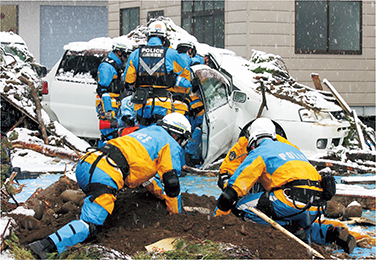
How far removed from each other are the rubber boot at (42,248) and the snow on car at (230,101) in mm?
4062

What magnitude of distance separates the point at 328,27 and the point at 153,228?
1219 cm

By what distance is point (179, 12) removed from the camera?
1600 cm

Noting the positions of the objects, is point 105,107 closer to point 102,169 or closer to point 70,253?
point 102,169

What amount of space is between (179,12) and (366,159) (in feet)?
29.3

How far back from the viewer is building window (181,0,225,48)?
15344mm

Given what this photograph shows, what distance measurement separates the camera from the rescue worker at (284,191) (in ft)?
15.0

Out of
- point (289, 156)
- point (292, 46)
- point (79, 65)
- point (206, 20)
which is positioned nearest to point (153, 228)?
point (289, 156)

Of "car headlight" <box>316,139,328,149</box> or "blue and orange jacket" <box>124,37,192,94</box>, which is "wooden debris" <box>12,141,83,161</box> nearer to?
"blue and orange jacket" <box>124,37,192,94</box>

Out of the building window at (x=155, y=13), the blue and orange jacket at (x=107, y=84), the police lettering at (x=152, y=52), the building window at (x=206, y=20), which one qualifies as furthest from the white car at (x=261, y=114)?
the building window at (x=155, y=13)

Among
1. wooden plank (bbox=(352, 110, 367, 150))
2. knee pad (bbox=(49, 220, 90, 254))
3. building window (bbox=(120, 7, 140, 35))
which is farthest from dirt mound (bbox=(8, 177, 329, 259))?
building window (bbox=(120, 7, 140, 35))

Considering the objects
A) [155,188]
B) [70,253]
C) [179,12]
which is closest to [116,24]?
[179,12]

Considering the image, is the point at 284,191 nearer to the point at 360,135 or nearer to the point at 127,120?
the point at 127,120

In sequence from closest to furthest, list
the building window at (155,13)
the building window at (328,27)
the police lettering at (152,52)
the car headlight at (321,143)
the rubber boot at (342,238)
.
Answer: the rubber boot at (342,238) < the police lettering at (152,52) < the car headlight at (321,143) < the building window at (328,27) < the building window at (155,13)

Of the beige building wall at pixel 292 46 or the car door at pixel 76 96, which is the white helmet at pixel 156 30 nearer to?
the car door at pixel 76 96
